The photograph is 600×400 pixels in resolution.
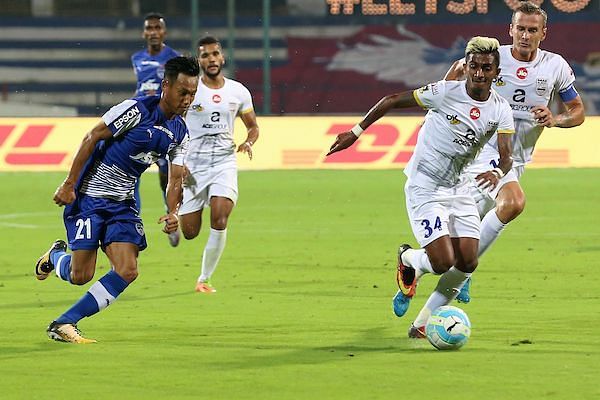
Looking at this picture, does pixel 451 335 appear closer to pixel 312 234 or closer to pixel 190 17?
pixel 312 234

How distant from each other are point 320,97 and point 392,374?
22.9m

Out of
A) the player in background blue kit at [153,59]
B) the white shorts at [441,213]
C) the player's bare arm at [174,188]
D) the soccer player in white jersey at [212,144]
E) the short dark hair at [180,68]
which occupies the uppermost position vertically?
the short dark hair at [180,68]

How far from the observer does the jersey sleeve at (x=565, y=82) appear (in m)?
11.4

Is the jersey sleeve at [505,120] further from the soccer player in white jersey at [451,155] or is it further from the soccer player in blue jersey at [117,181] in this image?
the soccer player in blue jersey at [117,181]

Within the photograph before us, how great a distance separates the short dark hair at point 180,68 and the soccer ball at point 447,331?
2.03 meters

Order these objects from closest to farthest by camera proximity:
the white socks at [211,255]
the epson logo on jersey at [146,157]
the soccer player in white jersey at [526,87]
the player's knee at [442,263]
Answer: the epson logo on jersey at [146,157], the player's knee at [442,263], the soccer player in white jersey at [526,87], the white socks at [211,255]

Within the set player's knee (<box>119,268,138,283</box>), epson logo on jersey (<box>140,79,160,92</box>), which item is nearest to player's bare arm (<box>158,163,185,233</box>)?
player's knee (<box>119,268,138,283</box>)

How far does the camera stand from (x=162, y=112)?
9094 mm

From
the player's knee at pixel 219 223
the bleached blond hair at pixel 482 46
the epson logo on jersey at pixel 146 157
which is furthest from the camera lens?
the player's knee at pixel 219 223

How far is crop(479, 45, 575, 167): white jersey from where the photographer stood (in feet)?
37.1

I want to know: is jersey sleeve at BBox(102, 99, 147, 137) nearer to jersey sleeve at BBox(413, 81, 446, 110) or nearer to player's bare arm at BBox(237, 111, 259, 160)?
jersey sleeve at BBox(413, 81, 446, 110)

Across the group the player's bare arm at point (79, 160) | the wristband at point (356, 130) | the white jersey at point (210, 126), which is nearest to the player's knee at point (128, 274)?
the player's bare arm at point (79, 160)

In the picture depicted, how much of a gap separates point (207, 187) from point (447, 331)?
440 cm

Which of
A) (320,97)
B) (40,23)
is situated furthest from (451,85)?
(40,23)
